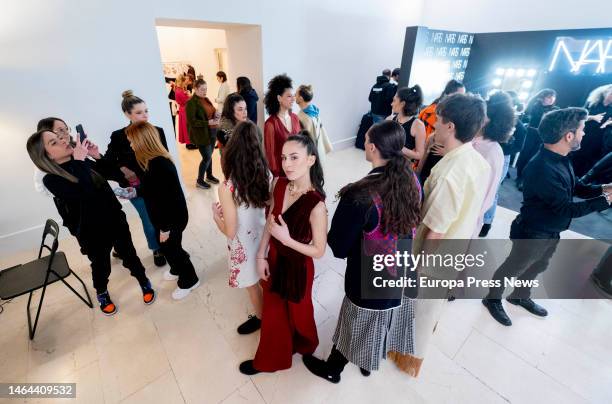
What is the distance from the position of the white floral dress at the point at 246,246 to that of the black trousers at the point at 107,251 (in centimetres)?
102

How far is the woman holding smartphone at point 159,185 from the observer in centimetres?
190

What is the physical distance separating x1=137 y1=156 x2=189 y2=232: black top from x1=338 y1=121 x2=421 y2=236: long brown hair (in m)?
1.31

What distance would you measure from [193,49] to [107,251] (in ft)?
25.4

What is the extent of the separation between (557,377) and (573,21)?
653 cm

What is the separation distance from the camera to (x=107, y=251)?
221 cm

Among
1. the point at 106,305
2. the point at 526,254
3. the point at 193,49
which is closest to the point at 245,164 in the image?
the point at 106,305

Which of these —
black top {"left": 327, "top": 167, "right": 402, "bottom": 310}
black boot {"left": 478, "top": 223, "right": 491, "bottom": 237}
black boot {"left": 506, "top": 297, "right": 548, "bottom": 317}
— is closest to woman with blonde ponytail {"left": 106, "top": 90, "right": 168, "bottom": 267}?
black top {"left": 327, "top": 167, "right": 402, "bottom": 310}

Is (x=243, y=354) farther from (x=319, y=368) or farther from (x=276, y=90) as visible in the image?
(x=276, y=90)

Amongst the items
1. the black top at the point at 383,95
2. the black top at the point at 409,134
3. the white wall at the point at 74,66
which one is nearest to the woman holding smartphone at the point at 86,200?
the white wall at the point at 74,66

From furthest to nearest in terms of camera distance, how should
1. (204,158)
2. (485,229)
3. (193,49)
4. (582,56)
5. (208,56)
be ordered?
(193,49) < (208,56) < (582,56) < (204,158) < (485,229)

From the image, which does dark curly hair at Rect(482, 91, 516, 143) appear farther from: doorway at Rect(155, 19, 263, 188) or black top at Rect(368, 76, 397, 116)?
doorway at Rect(155, 19, 263, 188)

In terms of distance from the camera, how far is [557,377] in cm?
195

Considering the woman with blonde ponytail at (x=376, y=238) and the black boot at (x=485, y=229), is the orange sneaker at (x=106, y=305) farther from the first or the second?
the black boot at (x=485, y=229)

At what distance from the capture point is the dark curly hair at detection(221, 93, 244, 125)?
2881 millimetres
